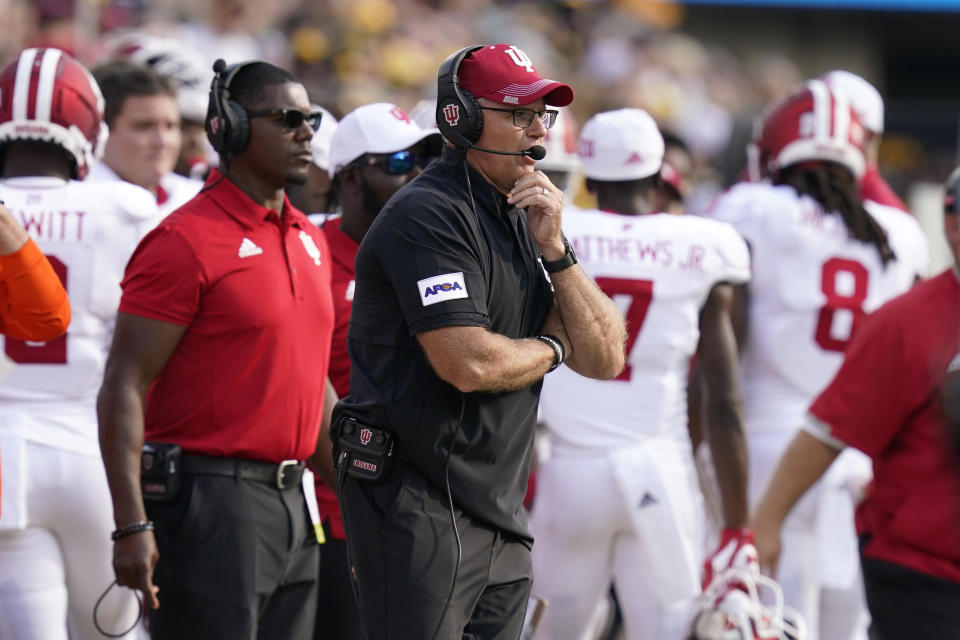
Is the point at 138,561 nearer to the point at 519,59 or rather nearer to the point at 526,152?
the point at 526,152

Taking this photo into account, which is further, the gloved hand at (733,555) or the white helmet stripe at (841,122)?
the white helmet stripe at (841,122)

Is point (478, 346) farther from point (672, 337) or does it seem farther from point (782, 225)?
point (782, 225)

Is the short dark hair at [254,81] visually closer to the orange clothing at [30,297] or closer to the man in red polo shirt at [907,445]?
the orange clothing at [30,297]

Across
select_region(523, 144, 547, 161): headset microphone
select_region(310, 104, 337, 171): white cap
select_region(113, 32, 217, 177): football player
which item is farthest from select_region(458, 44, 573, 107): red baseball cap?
select_region(113, 32, 217, 177): football player

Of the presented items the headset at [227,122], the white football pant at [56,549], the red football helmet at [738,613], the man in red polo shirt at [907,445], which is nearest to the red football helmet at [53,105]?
the headset at [227,122]

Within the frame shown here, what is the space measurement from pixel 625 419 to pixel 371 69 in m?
9.95

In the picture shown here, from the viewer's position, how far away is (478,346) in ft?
11.8

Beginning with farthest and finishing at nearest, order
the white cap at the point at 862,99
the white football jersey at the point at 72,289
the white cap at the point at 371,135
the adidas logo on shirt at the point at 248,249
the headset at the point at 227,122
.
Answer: the white cap at the point at 862,99, the white cap at the point at 371,135, the white football jersey at the point at 72,289, the headset at the point at 227,122, the adidas logo on shirt at the point at 248,249

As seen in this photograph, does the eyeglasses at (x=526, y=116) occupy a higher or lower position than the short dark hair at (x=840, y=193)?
higher

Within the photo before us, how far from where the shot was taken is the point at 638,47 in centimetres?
2084

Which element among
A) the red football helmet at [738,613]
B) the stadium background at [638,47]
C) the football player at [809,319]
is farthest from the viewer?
the stadium background at [638,47]

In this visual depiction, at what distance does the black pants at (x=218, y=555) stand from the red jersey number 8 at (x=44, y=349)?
0.71 meters

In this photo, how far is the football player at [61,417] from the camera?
4707 millimetres

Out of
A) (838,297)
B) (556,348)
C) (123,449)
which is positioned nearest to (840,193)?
(838,297)
